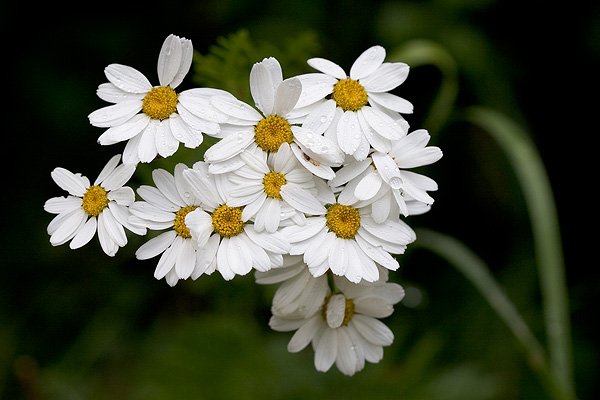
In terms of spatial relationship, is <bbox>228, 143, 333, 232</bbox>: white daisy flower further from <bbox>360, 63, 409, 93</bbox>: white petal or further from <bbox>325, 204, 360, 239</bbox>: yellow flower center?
<bbox>360, 63, 409, 93</bbox>: white petal

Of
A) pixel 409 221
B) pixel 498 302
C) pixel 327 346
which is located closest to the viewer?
pixel 327 346

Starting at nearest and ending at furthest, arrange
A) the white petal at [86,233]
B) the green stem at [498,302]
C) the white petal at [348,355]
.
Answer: the white petal at [86,233] → the white petal at [348,355] → the green stem at [498,302]

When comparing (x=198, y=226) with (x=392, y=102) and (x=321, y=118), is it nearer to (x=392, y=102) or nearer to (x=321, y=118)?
(x=321, y=118)

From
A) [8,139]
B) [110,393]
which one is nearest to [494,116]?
[110,393]

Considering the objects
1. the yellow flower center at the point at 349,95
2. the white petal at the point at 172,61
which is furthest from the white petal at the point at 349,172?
the white petal at the point at 172,61

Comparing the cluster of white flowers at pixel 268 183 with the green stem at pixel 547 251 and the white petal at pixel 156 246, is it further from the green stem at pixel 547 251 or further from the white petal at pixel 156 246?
the green stem at pixel 547 251

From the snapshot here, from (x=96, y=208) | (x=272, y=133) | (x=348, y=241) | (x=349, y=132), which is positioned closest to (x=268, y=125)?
(x=272, y=133)

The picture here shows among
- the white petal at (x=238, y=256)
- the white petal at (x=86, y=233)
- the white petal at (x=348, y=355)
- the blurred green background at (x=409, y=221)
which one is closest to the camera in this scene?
the white petal at (x=238, y=256)
